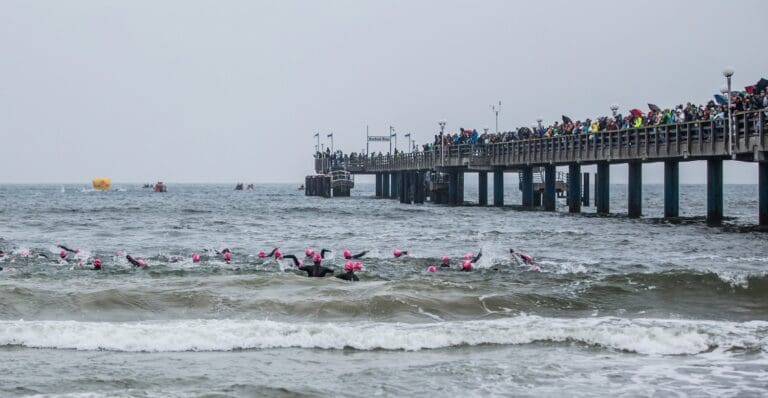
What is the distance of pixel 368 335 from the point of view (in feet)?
48.4

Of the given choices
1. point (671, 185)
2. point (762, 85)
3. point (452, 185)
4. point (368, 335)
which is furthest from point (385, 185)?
point (368, 335)

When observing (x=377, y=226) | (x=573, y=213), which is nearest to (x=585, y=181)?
(x=573, y=213)

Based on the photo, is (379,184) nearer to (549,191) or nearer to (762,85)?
(549,191)

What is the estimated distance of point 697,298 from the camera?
19344 mm

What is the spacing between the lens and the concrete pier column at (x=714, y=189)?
37125 mm

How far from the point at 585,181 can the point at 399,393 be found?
5482 cm

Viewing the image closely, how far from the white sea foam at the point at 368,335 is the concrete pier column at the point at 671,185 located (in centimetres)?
2586

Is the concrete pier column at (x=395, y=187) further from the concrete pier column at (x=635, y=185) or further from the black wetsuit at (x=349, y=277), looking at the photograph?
the black wetsuit at (x=349, y=277)

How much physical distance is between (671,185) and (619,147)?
9.23 ft

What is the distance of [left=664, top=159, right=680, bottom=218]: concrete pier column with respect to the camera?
1599 inches

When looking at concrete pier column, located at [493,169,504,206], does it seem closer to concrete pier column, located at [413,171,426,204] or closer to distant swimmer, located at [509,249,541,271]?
concrete pier column, located at [413,171,426,204]

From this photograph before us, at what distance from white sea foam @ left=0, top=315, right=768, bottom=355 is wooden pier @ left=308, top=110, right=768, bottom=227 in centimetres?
1738

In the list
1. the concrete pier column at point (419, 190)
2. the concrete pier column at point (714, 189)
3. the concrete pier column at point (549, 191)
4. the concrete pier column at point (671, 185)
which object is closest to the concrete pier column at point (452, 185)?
the concrete pier column at point (419, 190)

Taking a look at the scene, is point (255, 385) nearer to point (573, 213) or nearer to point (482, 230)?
point (482, 230)
